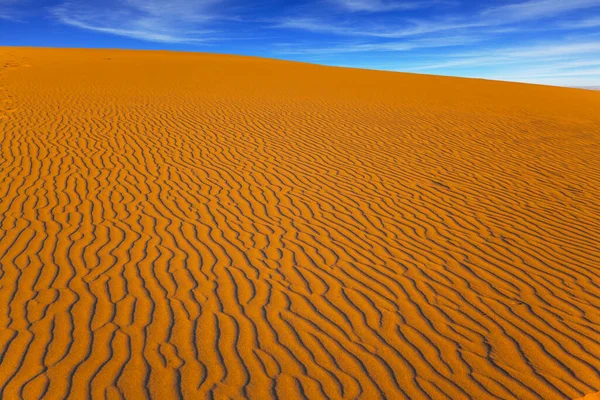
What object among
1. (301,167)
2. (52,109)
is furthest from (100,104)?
(301,167)

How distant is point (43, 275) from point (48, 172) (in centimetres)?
384

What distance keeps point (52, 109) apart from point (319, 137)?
8761mm

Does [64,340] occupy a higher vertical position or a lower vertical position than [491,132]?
lower

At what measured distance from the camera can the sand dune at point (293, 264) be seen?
3268mm

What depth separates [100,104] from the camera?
14.6 m

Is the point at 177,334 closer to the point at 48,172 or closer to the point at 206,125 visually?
the point at 48,172

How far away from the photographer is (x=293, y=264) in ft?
16.1

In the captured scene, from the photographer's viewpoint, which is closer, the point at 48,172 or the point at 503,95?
the point at 48,172

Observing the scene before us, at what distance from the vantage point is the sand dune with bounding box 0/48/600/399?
129 inches

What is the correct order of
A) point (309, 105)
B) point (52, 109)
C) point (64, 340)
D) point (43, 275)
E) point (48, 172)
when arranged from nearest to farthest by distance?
point (64, 340)
point (43, 275)
point (48, 172)
point (52, 109)
point (309, 105)

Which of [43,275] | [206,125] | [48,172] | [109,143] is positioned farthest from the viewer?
[206,125]

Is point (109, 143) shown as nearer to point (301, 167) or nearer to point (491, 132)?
point (301, 167)

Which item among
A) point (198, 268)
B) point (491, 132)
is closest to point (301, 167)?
point (198, 268)

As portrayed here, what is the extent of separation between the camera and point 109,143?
9695 millimetres
